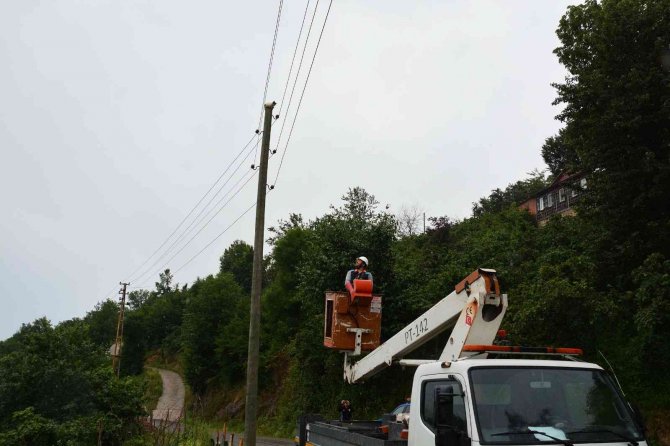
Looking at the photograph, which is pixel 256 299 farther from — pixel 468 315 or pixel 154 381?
pixel 154 381

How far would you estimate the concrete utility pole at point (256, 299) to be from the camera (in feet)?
40.5

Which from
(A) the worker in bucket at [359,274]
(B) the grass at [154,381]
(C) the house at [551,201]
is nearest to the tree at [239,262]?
(B) the grass at [154,381]

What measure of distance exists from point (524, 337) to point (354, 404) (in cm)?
997

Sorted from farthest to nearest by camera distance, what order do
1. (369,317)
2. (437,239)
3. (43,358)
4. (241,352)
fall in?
(241,352), (437,239), (43,358), (369,317)

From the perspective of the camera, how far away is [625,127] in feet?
55.3

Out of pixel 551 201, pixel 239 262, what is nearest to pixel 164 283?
pixel 239 262

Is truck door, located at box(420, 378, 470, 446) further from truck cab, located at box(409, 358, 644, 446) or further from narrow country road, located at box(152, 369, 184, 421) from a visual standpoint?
narrow country road, located at box(152, 369, 184, 421)

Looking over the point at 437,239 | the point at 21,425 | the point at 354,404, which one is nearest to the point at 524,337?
the point at 354,404

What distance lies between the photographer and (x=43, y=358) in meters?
20.5

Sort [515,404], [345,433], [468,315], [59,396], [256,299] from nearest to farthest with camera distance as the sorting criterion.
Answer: [515,404] < [468,315] < [345,433] < [256,299] < [59,396]

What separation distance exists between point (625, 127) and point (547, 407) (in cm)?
1397

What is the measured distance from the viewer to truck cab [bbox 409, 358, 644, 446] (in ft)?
16.4

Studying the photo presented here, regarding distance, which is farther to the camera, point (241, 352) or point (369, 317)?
point (241, 352)

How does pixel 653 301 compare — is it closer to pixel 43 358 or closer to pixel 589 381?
pixel 589 381
